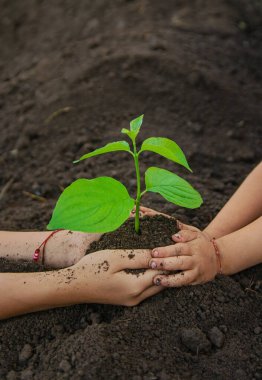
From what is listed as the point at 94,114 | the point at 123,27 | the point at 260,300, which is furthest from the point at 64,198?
the point at 123,27

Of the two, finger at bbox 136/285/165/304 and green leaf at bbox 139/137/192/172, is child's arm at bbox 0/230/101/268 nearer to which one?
finger at bbox 136/285/165/304

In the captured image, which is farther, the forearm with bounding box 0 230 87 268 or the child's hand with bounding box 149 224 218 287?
the forearm with bounding box 0 230 87 268

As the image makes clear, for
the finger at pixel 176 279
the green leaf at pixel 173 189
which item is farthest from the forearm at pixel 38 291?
the green leaf at pixel 173 189

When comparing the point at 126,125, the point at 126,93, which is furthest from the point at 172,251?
the point at 126,93

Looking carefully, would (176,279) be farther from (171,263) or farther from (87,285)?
(87,285)

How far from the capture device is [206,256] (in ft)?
4.82

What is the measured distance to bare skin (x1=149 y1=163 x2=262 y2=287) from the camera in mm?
1419

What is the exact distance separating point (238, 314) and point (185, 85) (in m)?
1.50

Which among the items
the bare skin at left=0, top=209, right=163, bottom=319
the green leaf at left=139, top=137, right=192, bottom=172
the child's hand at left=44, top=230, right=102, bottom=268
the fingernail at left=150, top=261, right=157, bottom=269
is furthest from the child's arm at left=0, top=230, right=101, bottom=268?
the green leaf at left=139, top=137, right=192, bottom=172

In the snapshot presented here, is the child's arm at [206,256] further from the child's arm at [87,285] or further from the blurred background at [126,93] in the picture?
the blurred background at [126,93]

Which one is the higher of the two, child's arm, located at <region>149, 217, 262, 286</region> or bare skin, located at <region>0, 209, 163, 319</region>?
bare skin, located at <region>0, 209, 163, 319</region>

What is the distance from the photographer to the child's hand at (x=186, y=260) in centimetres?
141

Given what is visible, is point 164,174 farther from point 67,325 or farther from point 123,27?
point 123,27

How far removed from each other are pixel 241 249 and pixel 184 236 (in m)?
0.21
